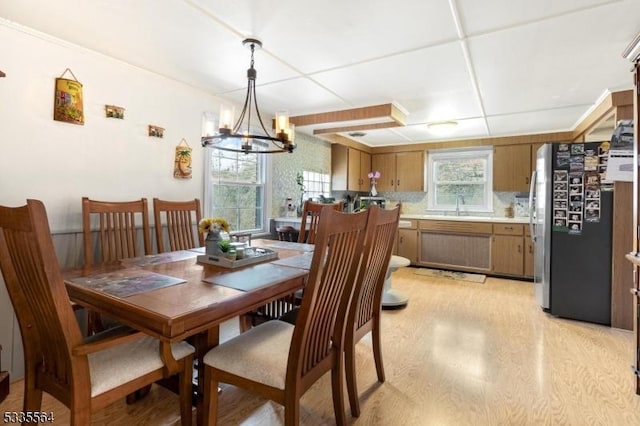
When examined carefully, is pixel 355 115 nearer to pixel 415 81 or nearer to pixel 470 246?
pixel 415 81

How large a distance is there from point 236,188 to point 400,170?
3.15 m

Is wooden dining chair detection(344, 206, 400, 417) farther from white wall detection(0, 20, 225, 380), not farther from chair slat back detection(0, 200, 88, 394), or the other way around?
white wall detection(0, 20, 225, 380)

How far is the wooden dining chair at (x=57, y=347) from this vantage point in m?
1.05

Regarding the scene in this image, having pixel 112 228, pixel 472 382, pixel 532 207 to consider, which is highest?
pixel 532 207

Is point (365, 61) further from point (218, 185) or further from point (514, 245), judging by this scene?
point (514, 245)

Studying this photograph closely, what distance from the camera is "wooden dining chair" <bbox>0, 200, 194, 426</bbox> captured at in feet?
3.46

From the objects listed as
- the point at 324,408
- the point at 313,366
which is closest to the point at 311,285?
the point at 313,366

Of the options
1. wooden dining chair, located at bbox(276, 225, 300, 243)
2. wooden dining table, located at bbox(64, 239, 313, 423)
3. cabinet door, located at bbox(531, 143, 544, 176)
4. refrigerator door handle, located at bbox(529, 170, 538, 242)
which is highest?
cabinet door, located at bbox(531, 143, 544, 176)

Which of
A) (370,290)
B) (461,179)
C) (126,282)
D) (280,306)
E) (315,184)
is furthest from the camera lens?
(461,179)

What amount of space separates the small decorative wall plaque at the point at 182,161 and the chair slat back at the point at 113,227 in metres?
0.57

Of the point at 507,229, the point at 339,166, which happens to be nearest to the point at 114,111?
the point at 339,166

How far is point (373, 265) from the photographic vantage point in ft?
5.79

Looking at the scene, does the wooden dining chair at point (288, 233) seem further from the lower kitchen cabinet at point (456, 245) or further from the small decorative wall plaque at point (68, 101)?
the lower kitchen cabinet at point (456, 245)

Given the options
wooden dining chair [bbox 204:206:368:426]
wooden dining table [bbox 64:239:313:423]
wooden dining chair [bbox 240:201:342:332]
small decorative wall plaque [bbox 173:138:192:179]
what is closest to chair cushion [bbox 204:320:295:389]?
wooden dining chair [bbox 204:206:368:426]
